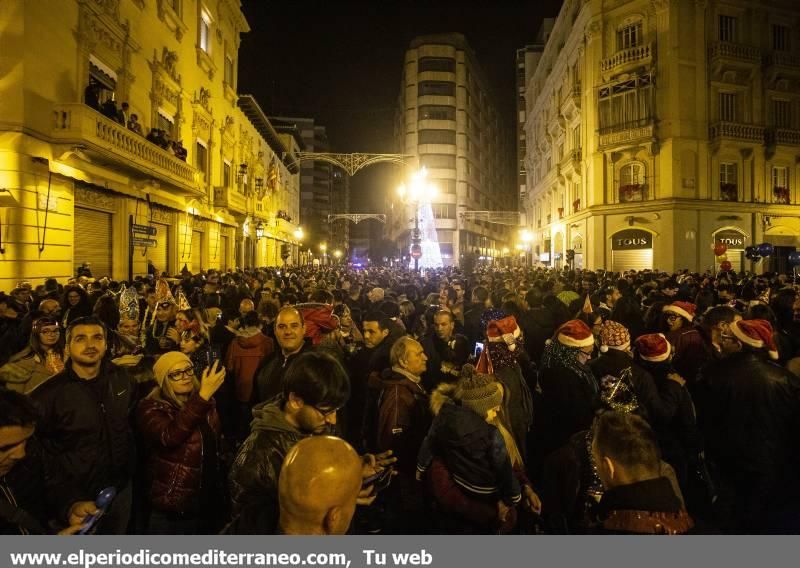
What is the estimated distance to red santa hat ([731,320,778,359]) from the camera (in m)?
3.78

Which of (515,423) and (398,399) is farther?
(515,423)

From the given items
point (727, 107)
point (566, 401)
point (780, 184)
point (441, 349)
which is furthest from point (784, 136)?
point (566, 401)

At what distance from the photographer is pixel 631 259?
95.6 ft

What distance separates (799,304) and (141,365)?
7975mm

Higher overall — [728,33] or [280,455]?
Answer: [728,33]

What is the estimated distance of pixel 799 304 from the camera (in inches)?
265

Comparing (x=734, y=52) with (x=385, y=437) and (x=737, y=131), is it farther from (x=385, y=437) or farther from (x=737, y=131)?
(x=385, y=437)

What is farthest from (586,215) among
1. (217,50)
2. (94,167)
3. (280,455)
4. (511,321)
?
(280,455)

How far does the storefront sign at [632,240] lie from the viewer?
2814 cm

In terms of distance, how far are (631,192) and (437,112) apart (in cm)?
4162

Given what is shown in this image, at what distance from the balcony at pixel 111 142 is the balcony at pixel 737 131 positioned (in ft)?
89.6

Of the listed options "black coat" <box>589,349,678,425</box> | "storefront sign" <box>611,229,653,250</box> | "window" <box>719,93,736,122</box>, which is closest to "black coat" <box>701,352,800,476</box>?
"black coat" <box>589,349,678,425</box>

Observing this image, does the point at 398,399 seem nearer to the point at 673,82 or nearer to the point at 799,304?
the point at 799,304

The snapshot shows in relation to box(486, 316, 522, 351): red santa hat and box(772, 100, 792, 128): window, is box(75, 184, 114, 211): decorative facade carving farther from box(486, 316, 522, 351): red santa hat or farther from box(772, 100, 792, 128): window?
box(772, 100, 792, 128): window
